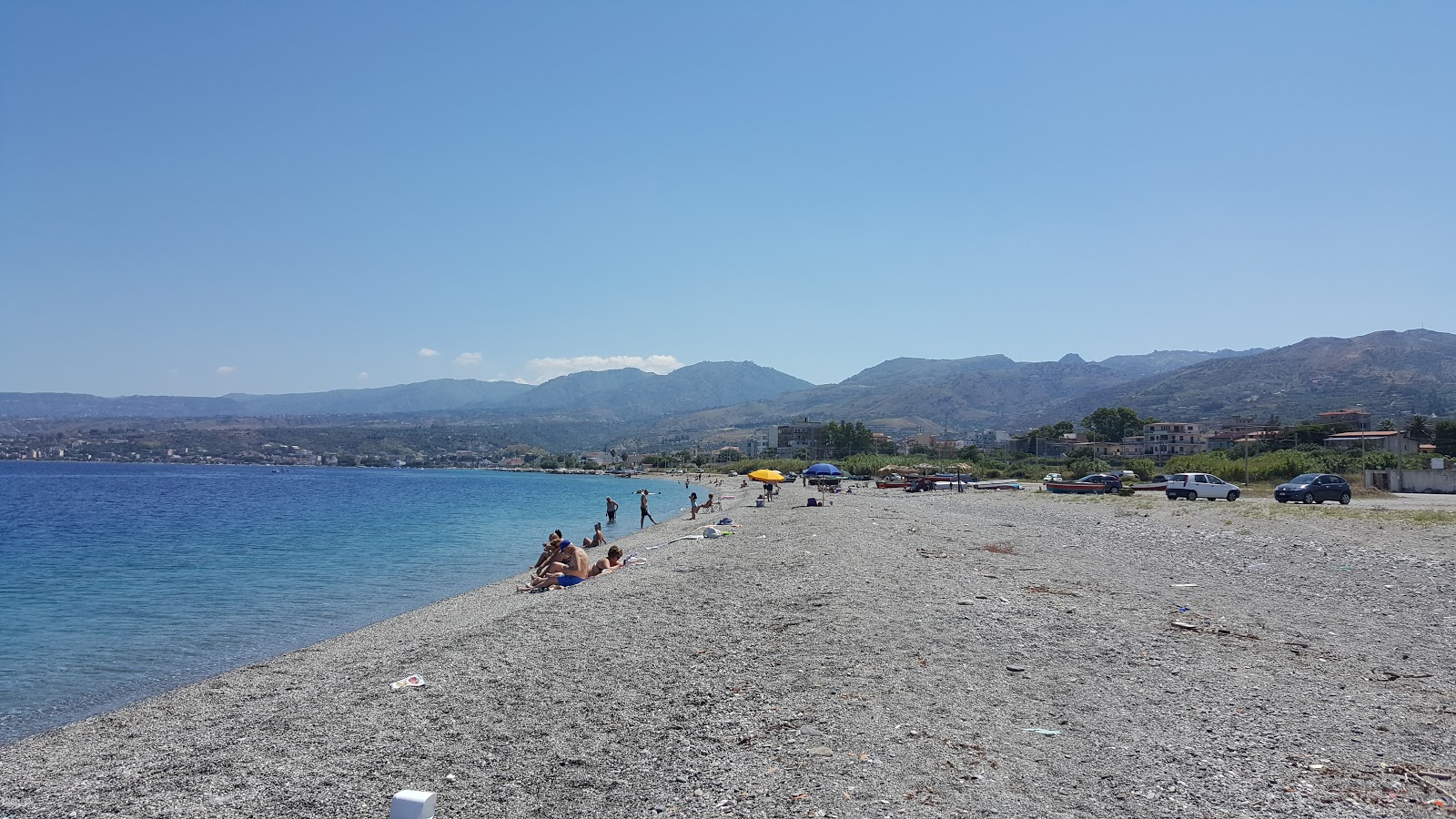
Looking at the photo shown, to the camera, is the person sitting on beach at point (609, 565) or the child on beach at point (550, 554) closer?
the child on beach at point (550, 554)

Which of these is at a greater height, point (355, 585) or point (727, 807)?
point (727, 807)

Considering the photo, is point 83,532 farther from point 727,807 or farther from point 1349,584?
point 1349,584

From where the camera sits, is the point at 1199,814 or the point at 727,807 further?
the point at 727,807

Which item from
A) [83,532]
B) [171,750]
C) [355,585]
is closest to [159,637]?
[355,585]

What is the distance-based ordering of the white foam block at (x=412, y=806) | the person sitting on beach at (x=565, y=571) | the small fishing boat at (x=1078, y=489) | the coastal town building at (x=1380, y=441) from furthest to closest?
1. the coastal town building at (x=1380, y=441)
2. the small fishing boat at (x=1078, y=489)
3. the person sitting on beach at (x=565, y=571)
4. the white foam block at (x=412, y=806)

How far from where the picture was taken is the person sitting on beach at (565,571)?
57.0 feet

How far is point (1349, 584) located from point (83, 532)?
155ft

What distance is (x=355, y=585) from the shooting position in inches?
840

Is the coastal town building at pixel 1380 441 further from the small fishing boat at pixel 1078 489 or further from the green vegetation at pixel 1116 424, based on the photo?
the small fishing boat at pixel 1078 489

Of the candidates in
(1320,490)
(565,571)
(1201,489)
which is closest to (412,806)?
(565,571)

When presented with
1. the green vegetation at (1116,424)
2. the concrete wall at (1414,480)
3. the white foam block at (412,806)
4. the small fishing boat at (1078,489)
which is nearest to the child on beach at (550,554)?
the white foam block at (412,806)

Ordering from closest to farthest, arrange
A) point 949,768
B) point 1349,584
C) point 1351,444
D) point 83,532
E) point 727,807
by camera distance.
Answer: point 727,807
point 949,768
point 1349,584
point 83,532
point 1351,444

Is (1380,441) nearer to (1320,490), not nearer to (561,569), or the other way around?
(1320,490)

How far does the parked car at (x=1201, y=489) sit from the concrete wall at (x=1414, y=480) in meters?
10.1
